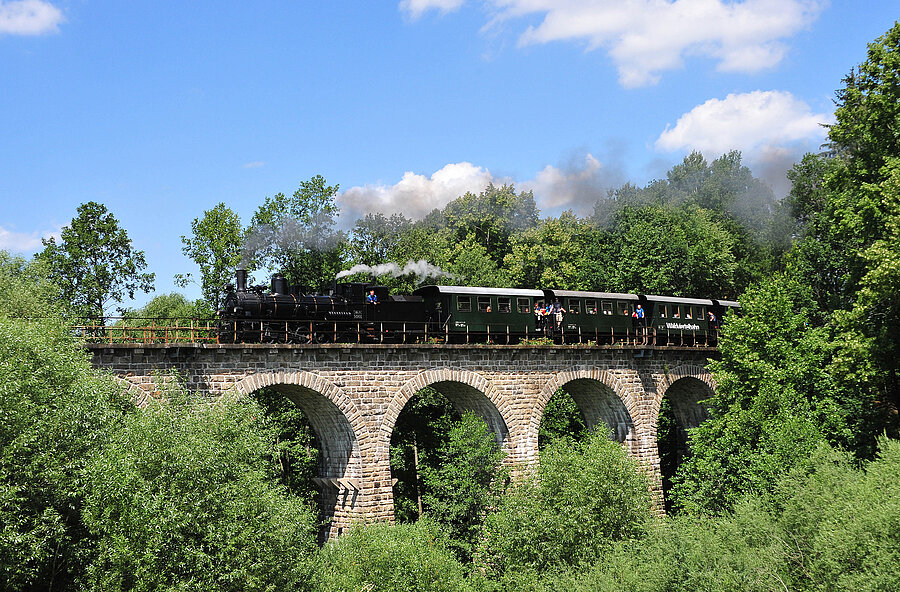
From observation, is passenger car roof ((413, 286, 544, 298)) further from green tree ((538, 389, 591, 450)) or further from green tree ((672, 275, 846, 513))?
green tree ((538, 389, 591, 450))

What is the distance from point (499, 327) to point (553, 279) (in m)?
23.7

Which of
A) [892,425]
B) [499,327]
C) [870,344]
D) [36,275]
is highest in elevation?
[36,275]

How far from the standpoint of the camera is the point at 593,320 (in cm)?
3791

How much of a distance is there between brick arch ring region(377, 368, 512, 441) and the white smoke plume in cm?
1462

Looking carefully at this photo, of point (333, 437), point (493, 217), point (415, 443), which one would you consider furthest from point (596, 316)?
point (493, 217)

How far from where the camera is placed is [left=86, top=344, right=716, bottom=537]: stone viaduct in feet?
81.9

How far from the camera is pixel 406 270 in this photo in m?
50.6

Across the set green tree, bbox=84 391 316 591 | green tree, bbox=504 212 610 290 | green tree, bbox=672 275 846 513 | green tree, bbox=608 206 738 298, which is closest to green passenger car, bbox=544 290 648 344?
green tree, bbox=672 275 846 513

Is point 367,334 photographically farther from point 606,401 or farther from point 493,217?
point 493,217

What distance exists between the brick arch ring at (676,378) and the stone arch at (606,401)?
145 centimetres

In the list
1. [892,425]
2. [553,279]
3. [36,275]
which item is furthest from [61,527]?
[553,279]

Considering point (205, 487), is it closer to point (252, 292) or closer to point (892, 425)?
point (252, 292)

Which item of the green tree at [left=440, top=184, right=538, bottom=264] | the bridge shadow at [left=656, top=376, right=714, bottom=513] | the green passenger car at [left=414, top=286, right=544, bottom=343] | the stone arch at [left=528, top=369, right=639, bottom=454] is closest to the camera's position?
the green passenger car at [left=414, top=286, right=544, bottom=343]

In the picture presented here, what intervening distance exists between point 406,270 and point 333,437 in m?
23.3
